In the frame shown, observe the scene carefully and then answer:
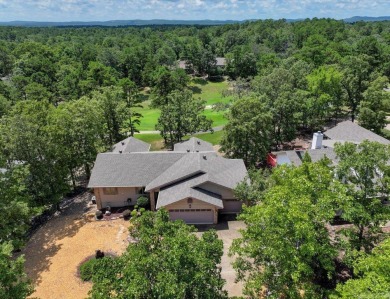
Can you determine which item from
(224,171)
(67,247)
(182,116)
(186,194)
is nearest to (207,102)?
(182,116)

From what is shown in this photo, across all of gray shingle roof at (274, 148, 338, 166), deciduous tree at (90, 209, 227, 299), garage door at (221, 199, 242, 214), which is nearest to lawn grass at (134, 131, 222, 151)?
gray shingle roof at (274, 148, 338, 166)

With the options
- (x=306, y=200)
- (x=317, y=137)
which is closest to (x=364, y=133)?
(x=317, y=137)

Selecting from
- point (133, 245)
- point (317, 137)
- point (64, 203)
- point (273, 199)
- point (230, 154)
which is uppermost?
point (273, 199)

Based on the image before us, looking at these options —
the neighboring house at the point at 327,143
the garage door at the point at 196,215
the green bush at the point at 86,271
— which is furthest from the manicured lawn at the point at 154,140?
the green bush at the point at 86,271

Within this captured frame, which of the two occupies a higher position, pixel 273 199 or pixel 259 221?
pixel 273 199

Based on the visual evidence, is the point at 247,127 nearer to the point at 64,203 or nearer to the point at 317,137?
the point at 317,137

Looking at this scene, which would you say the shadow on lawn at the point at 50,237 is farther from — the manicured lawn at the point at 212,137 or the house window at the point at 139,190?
the manicured lawn at the point at 212,137

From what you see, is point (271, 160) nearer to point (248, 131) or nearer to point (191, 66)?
point (248, 131)

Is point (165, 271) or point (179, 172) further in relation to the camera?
point (179, 172)
